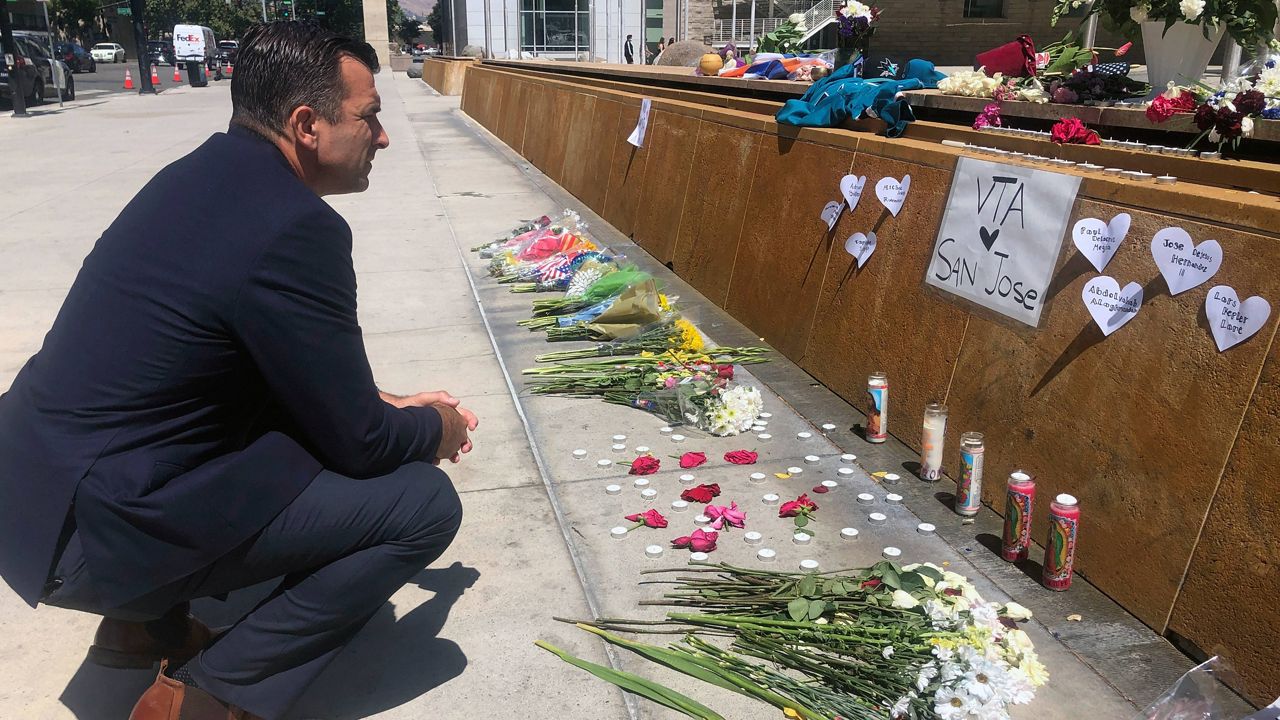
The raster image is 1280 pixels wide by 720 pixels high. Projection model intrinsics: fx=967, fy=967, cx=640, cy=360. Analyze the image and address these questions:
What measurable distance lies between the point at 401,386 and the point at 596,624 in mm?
2672

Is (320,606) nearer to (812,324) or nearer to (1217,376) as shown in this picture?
(1217,376)

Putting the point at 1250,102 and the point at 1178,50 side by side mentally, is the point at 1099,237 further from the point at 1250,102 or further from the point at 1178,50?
the point at 1178,50

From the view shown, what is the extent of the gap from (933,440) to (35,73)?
31398 mm

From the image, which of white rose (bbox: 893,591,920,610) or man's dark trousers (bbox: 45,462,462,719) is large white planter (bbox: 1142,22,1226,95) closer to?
white rose (bbox: 893,591,920,610)

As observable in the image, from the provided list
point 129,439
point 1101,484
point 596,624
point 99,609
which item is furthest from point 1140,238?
point 99,609

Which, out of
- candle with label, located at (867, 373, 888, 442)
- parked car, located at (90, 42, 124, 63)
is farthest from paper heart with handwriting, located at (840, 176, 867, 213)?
parked car, located at (90, 42, 124, 63)

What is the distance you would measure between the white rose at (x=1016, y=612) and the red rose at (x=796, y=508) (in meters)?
0.92

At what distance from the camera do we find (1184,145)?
3.98m

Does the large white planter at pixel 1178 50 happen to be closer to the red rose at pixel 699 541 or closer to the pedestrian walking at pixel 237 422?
the red rose at pixel 699 541

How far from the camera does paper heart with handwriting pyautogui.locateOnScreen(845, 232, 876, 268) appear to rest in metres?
4.80

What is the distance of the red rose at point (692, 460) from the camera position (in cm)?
426

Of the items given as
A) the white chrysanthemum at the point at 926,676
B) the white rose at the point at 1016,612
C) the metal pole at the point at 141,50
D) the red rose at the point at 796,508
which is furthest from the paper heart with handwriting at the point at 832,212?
the metal pole at the point at 141,50

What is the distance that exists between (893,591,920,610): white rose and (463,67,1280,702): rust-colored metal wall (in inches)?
30.1

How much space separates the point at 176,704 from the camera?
7.86 feet
